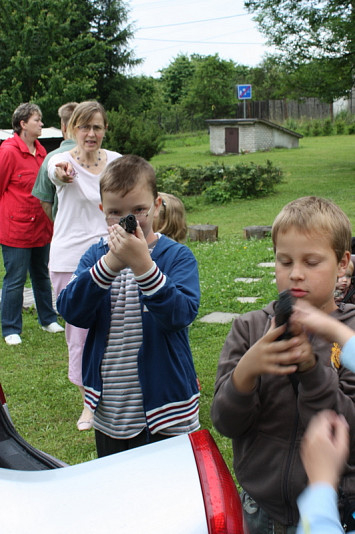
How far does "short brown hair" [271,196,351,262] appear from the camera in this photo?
5.70 ft

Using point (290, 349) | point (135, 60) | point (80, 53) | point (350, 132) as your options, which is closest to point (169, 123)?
point (135, 60)

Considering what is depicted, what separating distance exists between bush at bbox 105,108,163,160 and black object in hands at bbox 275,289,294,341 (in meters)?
21.6

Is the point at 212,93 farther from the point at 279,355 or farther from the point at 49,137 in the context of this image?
the point at 279,355

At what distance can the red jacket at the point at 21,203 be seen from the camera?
19.8ft

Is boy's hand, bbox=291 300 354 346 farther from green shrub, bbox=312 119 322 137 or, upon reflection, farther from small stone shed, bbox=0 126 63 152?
green shrub, bbox=312 119 322 137

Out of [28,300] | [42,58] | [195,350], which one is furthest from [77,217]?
[42,58]

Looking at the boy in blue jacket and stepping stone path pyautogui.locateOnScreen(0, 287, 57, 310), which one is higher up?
the boy in blue jacket

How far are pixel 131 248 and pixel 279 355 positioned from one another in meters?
0.84

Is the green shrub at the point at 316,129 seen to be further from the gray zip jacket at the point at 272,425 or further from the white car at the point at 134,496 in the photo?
the white car at the point at 134,496

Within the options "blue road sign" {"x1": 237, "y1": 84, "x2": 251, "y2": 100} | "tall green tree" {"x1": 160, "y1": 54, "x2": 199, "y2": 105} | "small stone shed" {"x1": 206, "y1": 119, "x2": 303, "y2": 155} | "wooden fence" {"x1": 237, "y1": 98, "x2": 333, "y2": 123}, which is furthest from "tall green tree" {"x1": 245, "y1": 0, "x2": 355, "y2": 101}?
"tall green tree" {"x1": 160, "y1": 54, "x2": 199, "y2": 105}

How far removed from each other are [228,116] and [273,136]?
16.7m

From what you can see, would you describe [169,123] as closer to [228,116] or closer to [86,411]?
[228,116]

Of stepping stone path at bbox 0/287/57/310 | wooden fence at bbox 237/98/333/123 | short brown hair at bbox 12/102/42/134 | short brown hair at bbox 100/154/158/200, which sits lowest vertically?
stepping stone path at bbox 0/287/57/310

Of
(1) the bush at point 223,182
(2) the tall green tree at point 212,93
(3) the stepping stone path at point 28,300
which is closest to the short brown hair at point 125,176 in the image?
(3) the stepping stone path at point 28,300
